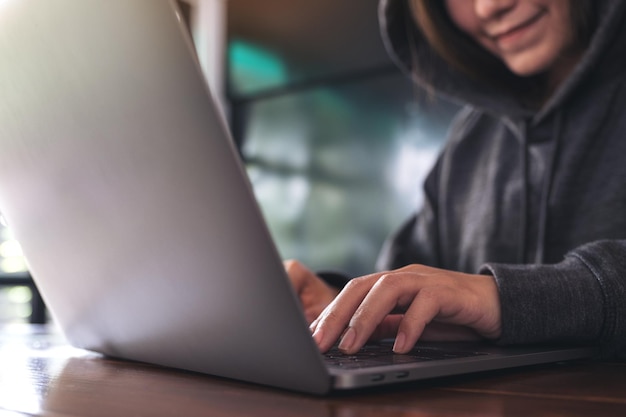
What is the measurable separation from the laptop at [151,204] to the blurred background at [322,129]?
4.48ft

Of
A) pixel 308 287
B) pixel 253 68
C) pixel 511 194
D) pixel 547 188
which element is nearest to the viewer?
pixel 308 287

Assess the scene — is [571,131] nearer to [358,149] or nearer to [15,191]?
[15,191]

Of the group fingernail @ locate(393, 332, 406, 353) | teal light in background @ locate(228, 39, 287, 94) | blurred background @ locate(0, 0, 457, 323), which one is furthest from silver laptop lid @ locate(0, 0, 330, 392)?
teal light in background @ locate(228, 39, 287, 94)

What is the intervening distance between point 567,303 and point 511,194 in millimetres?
538

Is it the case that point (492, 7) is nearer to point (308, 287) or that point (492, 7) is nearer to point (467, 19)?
point (467, 19)

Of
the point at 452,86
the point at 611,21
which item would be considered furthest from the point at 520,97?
the point at 611,21

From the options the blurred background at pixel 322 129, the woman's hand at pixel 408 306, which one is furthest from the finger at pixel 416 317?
the blurred background at pixel 322 129

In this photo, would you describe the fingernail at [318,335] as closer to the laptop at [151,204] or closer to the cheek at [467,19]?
the laptop at [151,204]

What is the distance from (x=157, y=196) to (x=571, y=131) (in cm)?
76

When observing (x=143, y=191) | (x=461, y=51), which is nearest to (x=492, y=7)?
(x=461, y=51)

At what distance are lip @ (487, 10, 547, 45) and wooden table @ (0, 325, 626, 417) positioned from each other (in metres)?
0.62

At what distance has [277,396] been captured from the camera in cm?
35

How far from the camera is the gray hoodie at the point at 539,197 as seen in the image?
21.5 inches

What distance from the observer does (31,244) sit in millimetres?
539
